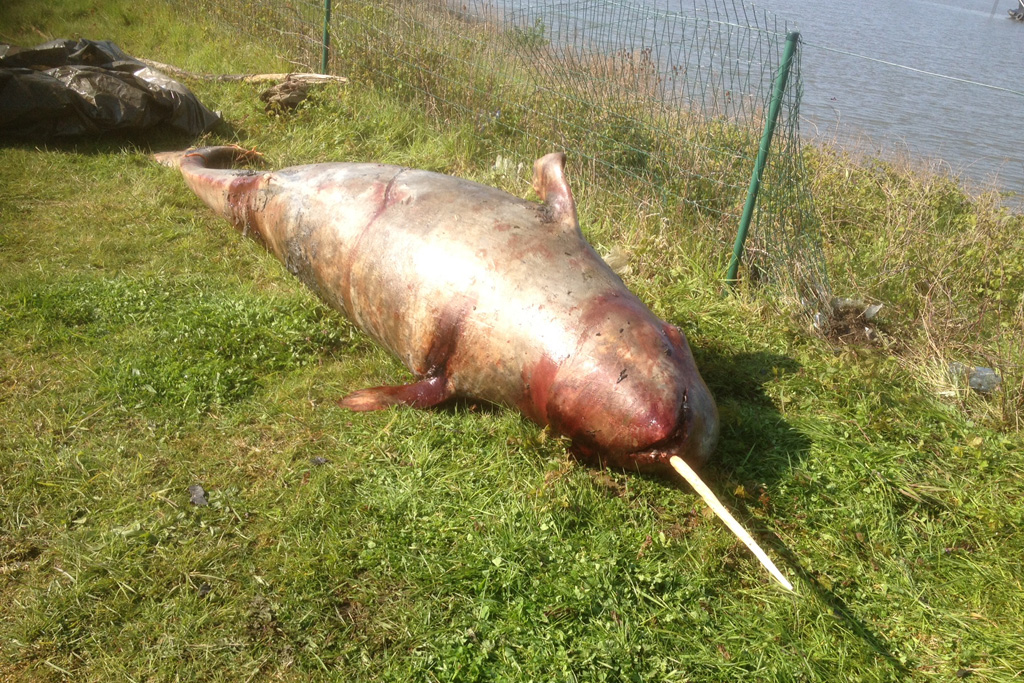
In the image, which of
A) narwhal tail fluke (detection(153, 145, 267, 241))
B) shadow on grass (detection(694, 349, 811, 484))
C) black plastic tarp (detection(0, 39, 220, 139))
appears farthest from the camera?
black plastic tarp (detection(0, 39, 220, 139))

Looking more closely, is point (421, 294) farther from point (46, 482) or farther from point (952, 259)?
point (952, 259)

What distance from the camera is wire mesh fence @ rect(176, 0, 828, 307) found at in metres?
5.22

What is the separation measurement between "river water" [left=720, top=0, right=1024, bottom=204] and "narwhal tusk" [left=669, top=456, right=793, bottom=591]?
5469 mm

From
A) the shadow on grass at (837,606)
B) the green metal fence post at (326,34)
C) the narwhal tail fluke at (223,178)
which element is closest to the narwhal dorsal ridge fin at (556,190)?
the shadow on grass at (837,606)

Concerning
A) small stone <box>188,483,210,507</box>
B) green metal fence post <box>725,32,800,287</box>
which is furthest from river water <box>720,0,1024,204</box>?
small stone <box>188,483,210,507</box>

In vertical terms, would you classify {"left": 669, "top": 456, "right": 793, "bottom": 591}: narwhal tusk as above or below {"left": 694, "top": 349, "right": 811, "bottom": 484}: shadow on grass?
above

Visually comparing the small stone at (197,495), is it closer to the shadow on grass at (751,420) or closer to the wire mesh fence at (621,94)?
the shadow on grass at (751,420)

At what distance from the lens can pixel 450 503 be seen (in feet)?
11.5

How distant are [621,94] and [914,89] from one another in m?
8.97

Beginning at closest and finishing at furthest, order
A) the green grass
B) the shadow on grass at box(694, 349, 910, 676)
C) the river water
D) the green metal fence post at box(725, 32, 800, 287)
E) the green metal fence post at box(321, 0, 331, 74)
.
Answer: the green grass, the shadow on grass at box(694, 349, 910, 676), the green metal fence post at box(725, 32, 800, 287), the green metal fence post at box(321, 0, 331, 74), the river water

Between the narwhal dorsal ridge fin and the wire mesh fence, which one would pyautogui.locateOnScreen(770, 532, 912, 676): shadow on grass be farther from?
the wire mesh fence

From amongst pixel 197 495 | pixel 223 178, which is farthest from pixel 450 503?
pixel 223 178

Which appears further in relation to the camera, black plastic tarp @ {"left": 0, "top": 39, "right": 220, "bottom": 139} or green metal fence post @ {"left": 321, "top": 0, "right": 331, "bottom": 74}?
green metal fence post @ {"left": 321, "top": 0, "right": 331, "bottom": 74}

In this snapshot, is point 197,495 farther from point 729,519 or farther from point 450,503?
point 729,519
